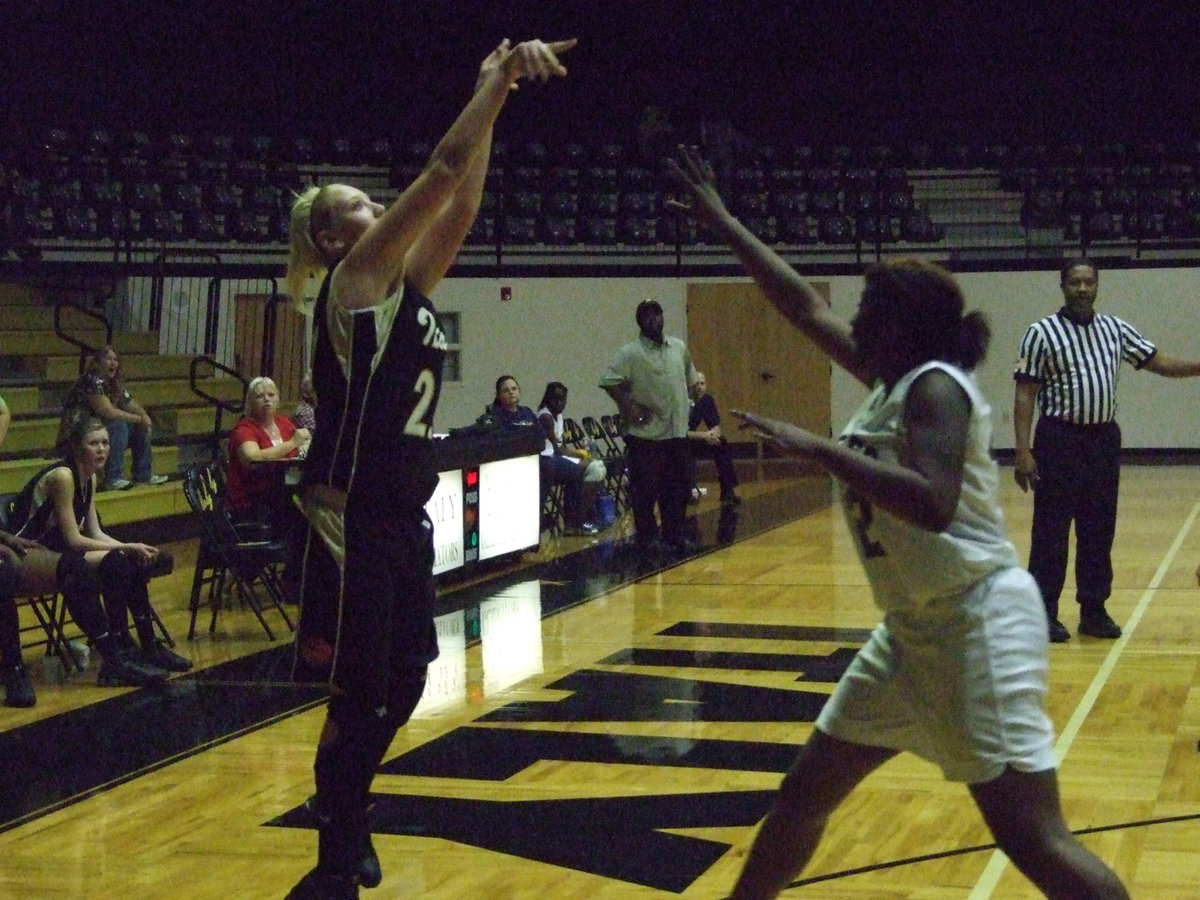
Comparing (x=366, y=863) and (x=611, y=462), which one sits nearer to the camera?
(x=366, y=863)

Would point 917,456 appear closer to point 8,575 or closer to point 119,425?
point 8,575

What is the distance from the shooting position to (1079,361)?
7.60 m

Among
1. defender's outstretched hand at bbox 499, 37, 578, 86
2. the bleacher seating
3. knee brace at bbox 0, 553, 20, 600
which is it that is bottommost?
knee brace at bbox 0, 553, 20, 600

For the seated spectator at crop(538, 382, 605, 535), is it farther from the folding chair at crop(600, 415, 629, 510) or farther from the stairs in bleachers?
the stairs in bleachers

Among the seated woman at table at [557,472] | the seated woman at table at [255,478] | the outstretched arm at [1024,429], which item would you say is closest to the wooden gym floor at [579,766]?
the seated woman at table at [255,478]

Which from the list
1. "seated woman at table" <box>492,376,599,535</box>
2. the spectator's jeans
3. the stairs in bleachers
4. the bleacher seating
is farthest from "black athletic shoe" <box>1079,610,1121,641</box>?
the bleacher seating

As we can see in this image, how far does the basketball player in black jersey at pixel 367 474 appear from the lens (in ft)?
11.6

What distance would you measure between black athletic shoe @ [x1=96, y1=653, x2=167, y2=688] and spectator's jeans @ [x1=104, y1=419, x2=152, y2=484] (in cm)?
574

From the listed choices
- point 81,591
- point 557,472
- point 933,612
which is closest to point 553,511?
point 557,472

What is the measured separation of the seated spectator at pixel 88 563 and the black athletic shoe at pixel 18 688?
35 cm

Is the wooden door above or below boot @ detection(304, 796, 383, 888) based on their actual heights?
above

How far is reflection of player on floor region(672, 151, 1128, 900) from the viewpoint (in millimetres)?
2863

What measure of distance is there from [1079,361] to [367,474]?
479 centimetres

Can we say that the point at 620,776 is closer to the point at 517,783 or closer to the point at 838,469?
the point at 517,783
